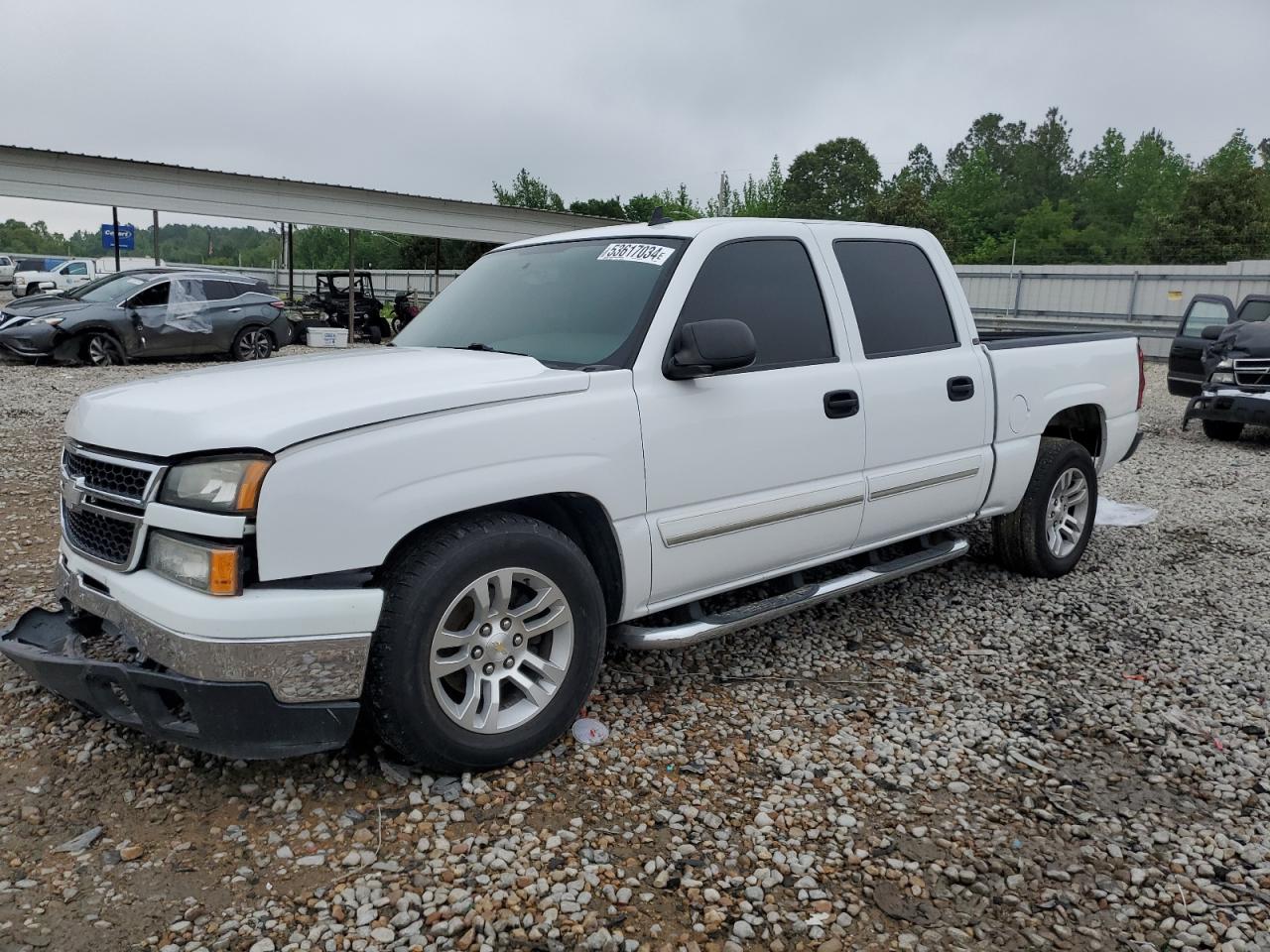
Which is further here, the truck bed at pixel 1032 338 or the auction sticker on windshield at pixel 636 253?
the truck bed at pixel 1032 338

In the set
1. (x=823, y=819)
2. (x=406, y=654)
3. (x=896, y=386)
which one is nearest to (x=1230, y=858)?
(x=823, y=819)

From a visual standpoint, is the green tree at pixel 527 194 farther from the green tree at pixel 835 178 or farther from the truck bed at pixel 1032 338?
the truck bed at pixel 1032 338

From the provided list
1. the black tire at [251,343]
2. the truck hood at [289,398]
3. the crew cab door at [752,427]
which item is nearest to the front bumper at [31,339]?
the black tire at [251,343]

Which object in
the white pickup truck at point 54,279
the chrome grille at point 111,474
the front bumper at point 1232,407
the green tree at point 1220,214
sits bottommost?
the front bumper at point 1232,407

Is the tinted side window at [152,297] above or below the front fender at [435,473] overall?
above

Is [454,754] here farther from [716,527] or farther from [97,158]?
[97,158]

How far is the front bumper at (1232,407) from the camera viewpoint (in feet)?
33.0

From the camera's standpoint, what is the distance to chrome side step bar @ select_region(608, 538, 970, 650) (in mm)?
3486

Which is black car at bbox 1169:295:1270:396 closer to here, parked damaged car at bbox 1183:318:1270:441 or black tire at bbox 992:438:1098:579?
parked damaged car at bbox 1183:318:1270:441

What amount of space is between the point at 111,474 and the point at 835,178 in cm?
7519

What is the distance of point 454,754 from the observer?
299cm

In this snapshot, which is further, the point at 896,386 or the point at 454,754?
the point at 896,386

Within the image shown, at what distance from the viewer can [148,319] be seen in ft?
49.7

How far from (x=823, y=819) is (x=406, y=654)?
1405 millimetres
